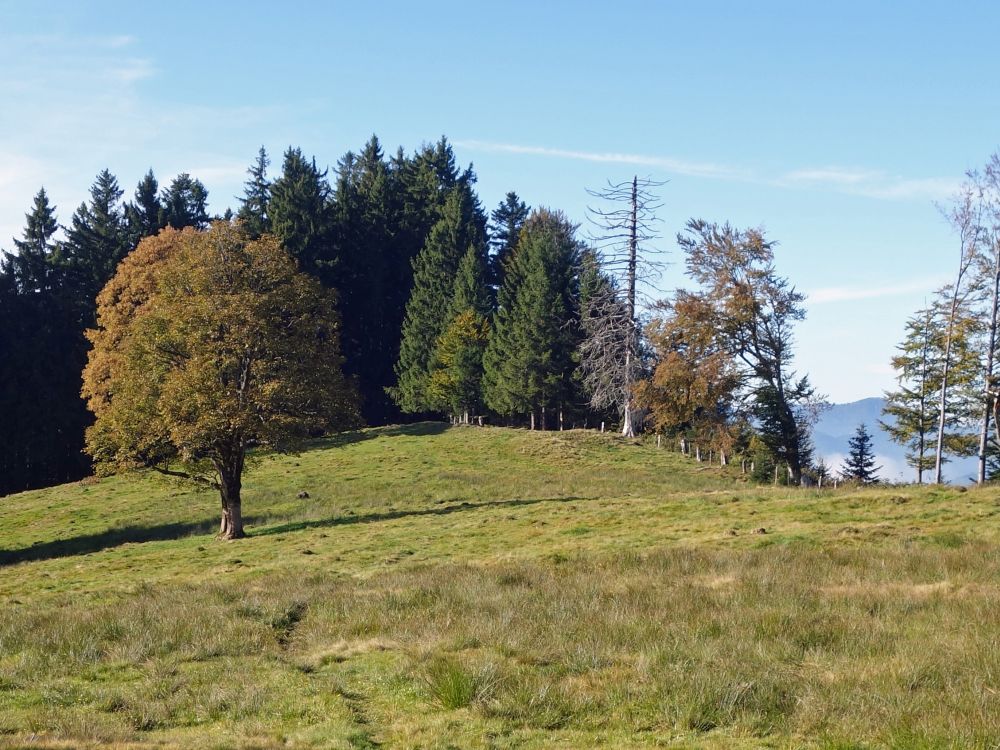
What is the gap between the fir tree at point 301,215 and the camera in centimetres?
8300

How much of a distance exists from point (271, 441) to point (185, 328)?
18.8 feet

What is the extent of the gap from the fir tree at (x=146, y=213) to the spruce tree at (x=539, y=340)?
35.4m

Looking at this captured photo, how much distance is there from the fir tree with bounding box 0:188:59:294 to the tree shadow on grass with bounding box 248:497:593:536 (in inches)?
2105

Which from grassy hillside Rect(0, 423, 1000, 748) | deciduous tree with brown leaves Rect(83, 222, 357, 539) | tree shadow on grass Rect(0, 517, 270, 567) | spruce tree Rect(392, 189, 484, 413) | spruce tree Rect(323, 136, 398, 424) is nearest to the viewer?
grassy hillside Rect(0, 423, 1000, 748)

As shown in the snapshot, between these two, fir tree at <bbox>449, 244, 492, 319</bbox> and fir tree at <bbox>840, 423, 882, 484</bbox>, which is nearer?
fir tree at <bbox>840, 423, 882, 484</bbox>

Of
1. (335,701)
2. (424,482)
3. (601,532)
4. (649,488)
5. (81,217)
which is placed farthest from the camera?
(81,217)

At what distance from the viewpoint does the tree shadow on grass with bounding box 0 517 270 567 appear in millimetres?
34375

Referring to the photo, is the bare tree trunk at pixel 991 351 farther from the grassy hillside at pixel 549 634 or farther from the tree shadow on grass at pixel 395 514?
the tree shadow on grass at pixel 395 514

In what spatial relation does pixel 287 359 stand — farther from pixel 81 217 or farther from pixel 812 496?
pixel 81 217

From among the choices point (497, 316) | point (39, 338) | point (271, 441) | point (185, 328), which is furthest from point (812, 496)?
point (39, 338)

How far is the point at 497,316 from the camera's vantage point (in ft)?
243

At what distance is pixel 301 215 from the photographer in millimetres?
84438

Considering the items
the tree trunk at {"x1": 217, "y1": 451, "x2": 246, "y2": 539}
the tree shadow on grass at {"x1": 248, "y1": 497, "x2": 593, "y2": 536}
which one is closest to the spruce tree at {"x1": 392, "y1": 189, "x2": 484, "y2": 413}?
the tree shadow on grass at {"x1": 248, "y1": 497, "x2": 593, "y2": 536}

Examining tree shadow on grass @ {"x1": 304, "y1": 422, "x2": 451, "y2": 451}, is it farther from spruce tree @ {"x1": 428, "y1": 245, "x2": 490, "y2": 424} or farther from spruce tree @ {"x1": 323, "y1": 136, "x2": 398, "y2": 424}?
spruce tree @ {"x1": 323, "y1": 136, "x2": 398, "y2": 424}
